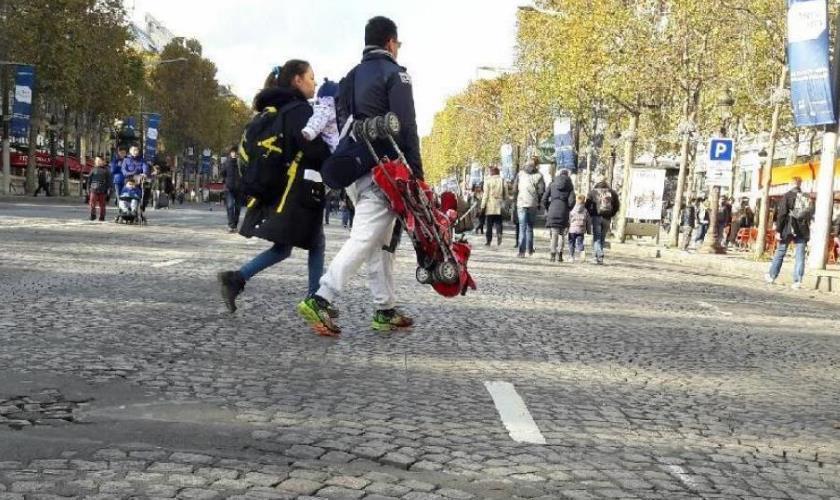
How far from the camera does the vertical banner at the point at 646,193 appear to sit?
109 feet

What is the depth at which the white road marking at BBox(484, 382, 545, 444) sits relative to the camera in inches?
186

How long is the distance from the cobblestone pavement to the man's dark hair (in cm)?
201

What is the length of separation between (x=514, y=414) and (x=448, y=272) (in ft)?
8.18

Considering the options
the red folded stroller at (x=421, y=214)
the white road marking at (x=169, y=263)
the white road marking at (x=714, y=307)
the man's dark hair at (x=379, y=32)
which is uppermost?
the man's dark hair at (x=379, y=32)

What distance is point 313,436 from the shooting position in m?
4.50

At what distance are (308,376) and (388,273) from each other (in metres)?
2.03

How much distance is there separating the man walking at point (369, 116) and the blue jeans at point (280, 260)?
83 cm

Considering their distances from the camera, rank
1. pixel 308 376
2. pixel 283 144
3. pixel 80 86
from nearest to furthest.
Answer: pixel 308 376
pixel 283 144
pixel 80 86

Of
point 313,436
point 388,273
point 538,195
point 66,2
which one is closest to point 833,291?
point 538,195

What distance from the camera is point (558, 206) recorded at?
20.6 meters

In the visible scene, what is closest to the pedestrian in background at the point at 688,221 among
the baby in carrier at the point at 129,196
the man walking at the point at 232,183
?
the man walking at the point at 232,183

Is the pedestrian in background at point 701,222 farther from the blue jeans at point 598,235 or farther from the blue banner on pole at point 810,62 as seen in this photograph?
the blue banner on pole at point 810,62

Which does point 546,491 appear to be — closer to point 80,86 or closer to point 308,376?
point 308,376

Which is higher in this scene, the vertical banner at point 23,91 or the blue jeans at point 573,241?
the vertical banner at point 23,91
